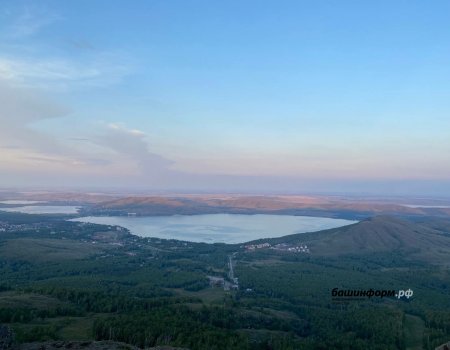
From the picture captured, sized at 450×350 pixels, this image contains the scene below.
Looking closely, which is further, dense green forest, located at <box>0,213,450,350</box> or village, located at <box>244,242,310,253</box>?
village, located at <box>244,242,310,253</box>

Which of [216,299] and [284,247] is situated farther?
[284,247]

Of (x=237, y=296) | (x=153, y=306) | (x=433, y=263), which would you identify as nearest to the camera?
(x=153, y=306)

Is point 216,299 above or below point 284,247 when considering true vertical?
above

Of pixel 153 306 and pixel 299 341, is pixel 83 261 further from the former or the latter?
pixel 299 341

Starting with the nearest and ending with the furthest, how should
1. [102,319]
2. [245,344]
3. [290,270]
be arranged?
[245,344], [102,319], [290,270]

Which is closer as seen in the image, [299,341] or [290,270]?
[299,341]

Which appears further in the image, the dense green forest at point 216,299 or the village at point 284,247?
the village at point 284,247

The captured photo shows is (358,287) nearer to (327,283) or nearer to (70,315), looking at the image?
(327,283)

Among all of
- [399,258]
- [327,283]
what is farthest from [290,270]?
[399,258]
